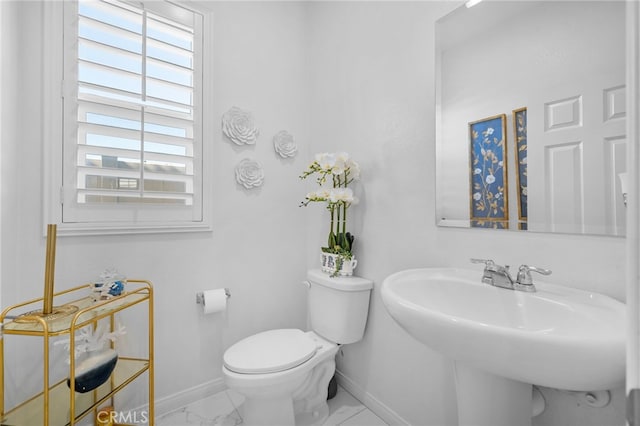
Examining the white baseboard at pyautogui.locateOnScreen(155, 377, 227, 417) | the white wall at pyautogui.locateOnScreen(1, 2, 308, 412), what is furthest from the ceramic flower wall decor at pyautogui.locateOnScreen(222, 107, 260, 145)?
the white baseboard at pyautogui.locateOnScreen(155, 377, 227, 417)

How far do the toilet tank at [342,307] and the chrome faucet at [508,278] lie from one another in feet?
2.09

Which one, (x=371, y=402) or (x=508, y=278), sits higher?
(x=508, y=278)

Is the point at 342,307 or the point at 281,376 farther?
the point at 342,307

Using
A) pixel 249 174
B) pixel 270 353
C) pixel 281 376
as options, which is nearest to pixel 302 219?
pixel 249 174

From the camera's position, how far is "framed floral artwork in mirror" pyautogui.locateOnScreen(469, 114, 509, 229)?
1.04 m

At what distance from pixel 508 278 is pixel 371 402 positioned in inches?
42.0

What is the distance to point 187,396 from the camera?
5.07 ft

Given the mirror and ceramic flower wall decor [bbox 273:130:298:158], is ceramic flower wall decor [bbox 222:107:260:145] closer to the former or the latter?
ceramic flower wall decor [bbox 273:130:298:158]

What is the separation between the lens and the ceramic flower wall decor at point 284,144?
1844mm

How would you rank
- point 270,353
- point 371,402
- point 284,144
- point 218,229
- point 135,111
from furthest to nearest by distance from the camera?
point 284,144 < point 218,229 < point 371,402 < point 135,111 < point 270,353

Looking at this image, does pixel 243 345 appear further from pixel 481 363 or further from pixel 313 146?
pixel 313 146

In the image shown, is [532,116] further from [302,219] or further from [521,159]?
[302,219]

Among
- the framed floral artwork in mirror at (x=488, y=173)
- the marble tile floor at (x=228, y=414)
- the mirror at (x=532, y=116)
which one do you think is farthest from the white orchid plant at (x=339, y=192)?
the marble tile floor at (x=228, y=414)

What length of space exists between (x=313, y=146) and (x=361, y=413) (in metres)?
1.60
